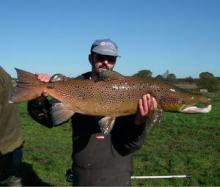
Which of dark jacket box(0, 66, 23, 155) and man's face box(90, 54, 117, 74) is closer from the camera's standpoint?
man's face box(90, 54, 117, 74)

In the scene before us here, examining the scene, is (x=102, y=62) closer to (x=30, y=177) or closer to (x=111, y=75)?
(x=111, y=75)

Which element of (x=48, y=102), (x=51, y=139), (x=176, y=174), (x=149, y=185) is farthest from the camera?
(x=51, y=139)

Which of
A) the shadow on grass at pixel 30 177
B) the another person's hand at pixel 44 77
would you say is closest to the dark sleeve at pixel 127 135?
the another person's hand at pixel 44 77

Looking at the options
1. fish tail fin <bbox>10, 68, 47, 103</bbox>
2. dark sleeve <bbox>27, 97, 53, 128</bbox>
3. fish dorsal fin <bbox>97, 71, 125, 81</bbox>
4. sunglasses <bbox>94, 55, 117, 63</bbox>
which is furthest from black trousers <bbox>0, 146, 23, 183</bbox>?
fish dorsal fin <bbox>97, 71, 125, 81</bbox>

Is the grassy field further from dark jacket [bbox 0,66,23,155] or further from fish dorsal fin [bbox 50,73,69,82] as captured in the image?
fish dorsal fin [bbox 50,73,69,82]

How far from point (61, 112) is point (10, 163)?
336 cm

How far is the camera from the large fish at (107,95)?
4590 mm

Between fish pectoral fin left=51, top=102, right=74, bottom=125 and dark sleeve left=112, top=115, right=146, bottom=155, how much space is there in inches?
29.3

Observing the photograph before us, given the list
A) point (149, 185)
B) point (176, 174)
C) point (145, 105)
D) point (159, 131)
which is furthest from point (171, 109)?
point (159, 131)

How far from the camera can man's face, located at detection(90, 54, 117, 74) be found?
17.1 ft

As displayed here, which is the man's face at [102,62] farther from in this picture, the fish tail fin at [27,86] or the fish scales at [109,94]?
the fish tail fin at [27,86]

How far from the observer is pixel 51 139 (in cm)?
1648

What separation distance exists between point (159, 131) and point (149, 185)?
10.1 metres

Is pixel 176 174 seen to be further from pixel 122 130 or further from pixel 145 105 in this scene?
pixel 145 105
